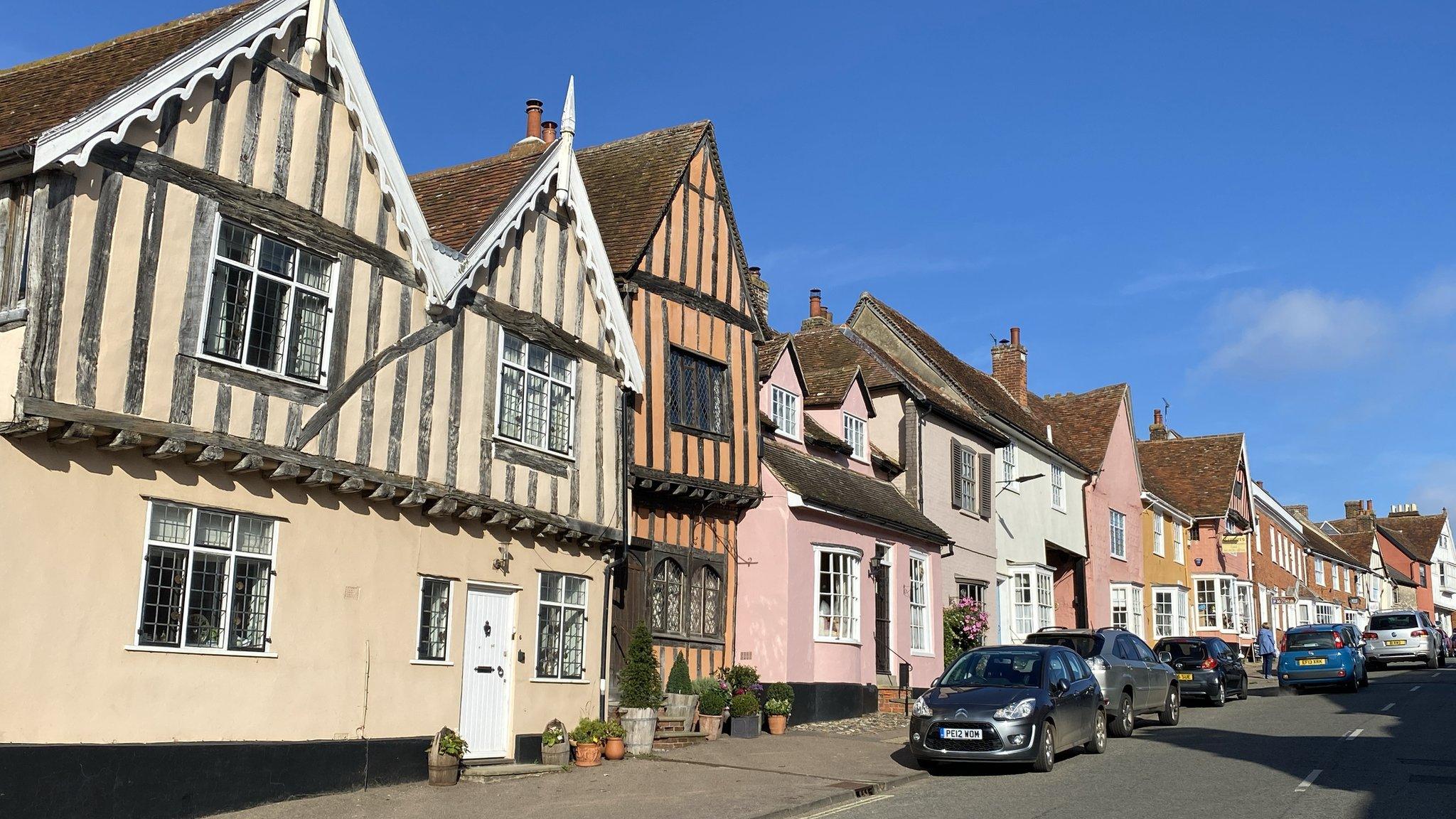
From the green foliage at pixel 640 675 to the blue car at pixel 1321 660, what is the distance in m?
18.8

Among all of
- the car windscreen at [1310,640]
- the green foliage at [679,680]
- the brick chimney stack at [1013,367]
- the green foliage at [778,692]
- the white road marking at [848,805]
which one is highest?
the brick chimney stack at [1013,367]

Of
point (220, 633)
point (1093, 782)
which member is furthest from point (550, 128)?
point (1093, 782)

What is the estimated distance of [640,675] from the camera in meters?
17.7

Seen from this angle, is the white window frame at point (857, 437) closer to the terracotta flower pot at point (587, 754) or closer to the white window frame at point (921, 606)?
the white window frame at point (921, 606)

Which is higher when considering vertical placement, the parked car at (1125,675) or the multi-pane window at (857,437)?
the multi-pane window at (857,437)

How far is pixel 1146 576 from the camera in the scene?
4284 cm

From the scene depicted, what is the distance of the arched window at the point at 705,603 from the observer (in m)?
20.0

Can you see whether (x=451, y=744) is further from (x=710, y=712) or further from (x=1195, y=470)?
(x=1195, y=470)

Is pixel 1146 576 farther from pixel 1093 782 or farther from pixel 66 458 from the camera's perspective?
pixel 66 458

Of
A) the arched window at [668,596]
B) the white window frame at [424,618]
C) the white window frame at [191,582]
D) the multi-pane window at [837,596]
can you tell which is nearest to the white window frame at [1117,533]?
the multi-pane window at [837,596]

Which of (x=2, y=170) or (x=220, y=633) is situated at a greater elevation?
(x=2, y=170)

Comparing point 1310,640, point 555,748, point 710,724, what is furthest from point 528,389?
point 1310,640

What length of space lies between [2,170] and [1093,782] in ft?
41.9

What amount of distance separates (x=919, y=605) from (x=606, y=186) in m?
11.0
